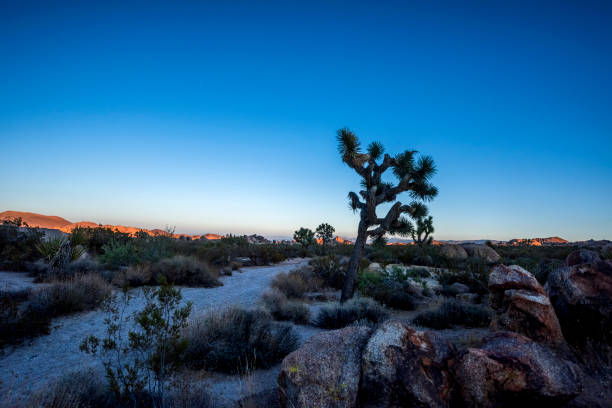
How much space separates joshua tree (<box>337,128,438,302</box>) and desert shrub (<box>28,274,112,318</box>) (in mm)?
7061

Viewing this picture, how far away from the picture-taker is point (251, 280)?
48.5 ft

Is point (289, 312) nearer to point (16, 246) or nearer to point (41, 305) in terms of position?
point (41, 305)

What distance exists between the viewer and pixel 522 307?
4.06 metres

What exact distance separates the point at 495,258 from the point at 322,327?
1017 inches

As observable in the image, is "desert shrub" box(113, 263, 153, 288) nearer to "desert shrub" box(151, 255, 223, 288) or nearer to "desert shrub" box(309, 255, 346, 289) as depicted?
"desert shrub" box(151, 255, 223, 288)

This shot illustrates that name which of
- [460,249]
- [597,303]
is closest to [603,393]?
[597,303]

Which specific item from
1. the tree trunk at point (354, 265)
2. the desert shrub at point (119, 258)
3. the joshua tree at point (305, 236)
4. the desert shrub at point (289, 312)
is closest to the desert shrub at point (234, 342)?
the desert shrub at point (289, 312)

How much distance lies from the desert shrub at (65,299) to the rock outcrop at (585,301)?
27.1 feet

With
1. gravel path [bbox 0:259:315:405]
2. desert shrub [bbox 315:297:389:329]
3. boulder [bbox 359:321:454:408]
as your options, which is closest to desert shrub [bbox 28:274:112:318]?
gravel path [bbox 0:259:315:405]

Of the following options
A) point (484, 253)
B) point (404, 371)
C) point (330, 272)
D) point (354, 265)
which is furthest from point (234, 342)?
point (484, 253)

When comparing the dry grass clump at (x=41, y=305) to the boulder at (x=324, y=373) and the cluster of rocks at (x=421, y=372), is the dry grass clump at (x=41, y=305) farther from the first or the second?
the cluster of rocks at (x=421, y=372)

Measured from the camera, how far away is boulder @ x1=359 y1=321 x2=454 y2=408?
9.42 feet

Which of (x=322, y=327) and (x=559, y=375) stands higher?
(x=559, y=375)

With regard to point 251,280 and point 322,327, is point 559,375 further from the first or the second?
point 251,280
